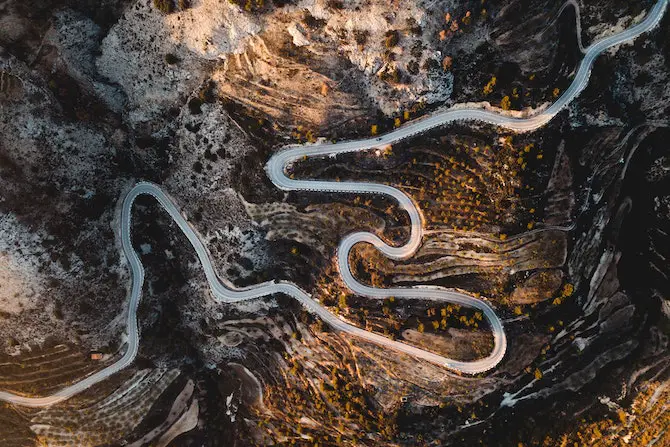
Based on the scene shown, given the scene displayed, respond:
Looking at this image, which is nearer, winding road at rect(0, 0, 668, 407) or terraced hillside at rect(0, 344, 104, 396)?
winding road at rect(0, 0, 668, 407)

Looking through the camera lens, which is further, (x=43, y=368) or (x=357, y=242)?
(x=43, y=368)

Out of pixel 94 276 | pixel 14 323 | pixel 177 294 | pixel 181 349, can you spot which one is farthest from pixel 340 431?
pixel 14 323

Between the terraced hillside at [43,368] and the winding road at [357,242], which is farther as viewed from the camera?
the terraced hillside at [43,368]

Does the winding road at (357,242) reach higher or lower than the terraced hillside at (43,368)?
higher

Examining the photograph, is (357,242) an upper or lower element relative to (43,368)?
upper

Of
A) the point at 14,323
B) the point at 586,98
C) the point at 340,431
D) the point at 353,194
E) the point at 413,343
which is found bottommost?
the point at 340,431

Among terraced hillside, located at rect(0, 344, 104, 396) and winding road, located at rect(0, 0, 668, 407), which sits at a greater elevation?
winding road, located at rect(0, 0, 668, 407)

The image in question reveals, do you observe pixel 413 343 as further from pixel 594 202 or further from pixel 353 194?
pixel 594 202

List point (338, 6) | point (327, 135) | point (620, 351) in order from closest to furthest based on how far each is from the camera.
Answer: point (338, 6) → point (327, 135) → point (620, 351)
